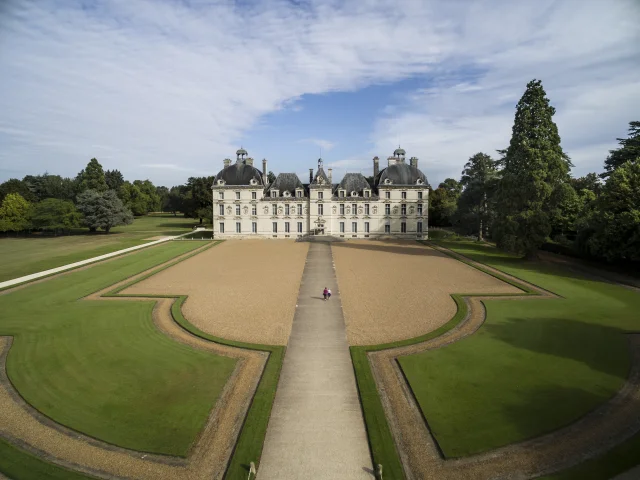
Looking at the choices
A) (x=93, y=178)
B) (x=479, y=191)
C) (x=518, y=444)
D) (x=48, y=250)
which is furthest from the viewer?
(x=93, y=178)

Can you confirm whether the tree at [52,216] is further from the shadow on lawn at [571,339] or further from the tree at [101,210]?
the shadow on lawn at [571,339]

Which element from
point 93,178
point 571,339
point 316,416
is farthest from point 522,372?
point 93,178

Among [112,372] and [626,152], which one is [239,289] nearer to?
[112,372]

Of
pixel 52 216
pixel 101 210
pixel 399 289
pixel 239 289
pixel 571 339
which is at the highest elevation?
pixel 101 210

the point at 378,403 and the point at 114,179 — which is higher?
the point at 114,179

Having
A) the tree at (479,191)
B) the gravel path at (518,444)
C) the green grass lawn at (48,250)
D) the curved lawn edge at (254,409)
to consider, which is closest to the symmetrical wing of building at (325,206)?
the tree at (479,191)

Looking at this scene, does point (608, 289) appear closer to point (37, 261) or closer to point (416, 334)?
point (416, 334)

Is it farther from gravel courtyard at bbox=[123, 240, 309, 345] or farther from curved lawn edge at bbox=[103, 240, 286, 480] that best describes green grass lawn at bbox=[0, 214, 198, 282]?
curved lawn edge at bbox=[103, 240, 286, 480]
